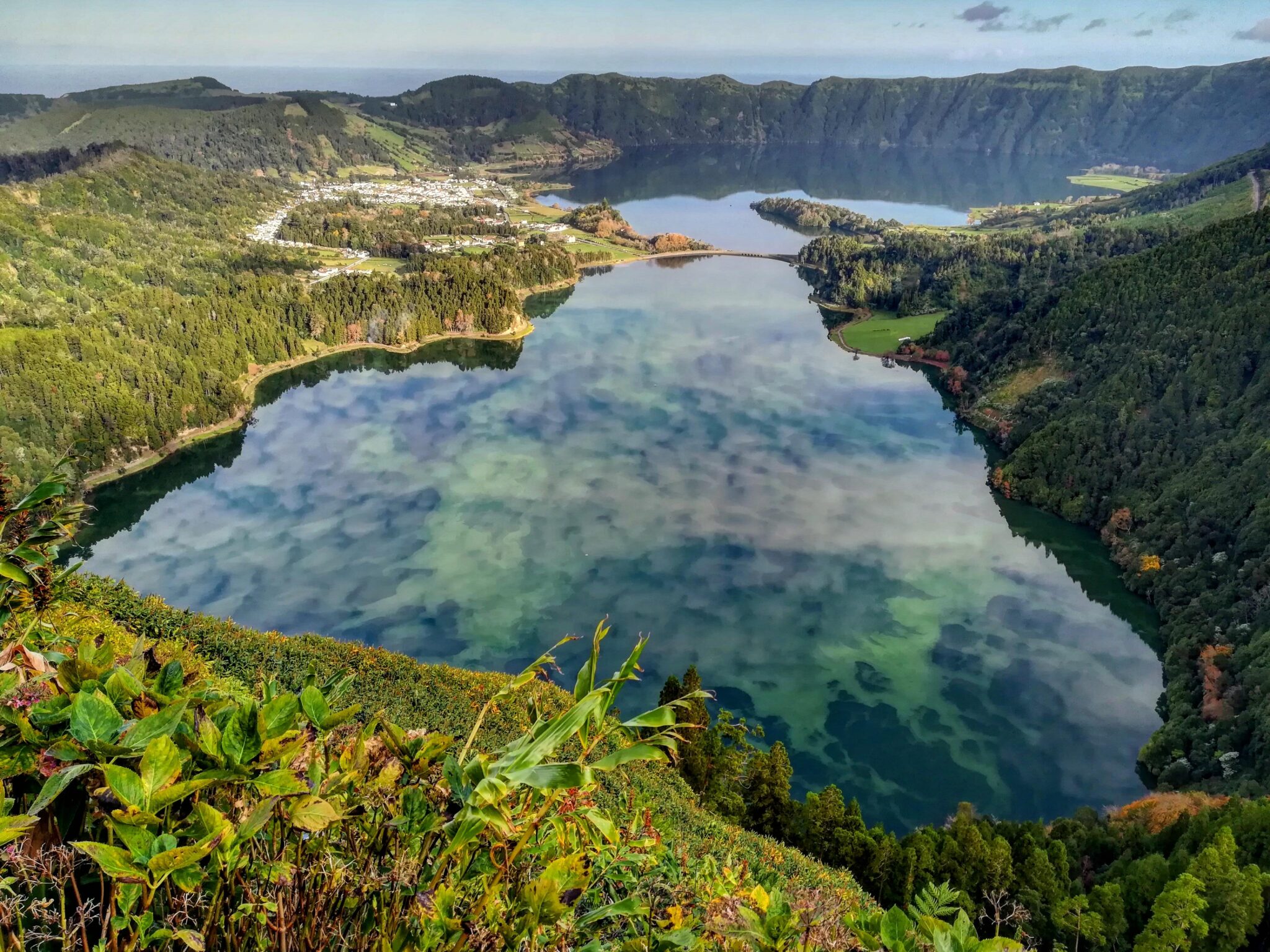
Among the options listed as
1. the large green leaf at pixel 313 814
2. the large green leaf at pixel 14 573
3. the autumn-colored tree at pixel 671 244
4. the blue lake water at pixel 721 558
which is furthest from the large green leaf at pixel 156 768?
the autumn-colored tree at pixel 671 244

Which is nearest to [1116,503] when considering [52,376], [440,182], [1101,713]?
[1101,713]

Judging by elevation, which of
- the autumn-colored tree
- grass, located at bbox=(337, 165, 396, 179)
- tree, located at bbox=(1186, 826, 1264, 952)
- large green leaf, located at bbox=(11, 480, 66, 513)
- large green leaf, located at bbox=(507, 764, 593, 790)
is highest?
large green leaf, located at bbox=(11, 480, 66, 513)

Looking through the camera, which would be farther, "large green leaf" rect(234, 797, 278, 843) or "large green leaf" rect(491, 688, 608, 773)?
"large green leaf" rect(234, 797, 278, 843)

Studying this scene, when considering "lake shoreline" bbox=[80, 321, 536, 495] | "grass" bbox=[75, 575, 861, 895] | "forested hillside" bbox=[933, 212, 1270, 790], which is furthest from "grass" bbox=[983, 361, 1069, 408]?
"grass" bbox=[75, 575, 861, 895]

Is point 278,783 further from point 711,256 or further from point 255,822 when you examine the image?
point 711,256

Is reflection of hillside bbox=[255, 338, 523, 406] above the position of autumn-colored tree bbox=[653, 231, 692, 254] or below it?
below

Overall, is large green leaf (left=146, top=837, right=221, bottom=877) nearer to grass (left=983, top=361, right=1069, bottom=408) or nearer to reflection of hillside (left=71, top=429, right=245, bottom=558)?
reflection of hillside (left=71, top=429, right=245, bottom=558)

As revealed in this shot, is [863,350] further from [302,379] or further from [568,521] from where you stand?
[302,379]
